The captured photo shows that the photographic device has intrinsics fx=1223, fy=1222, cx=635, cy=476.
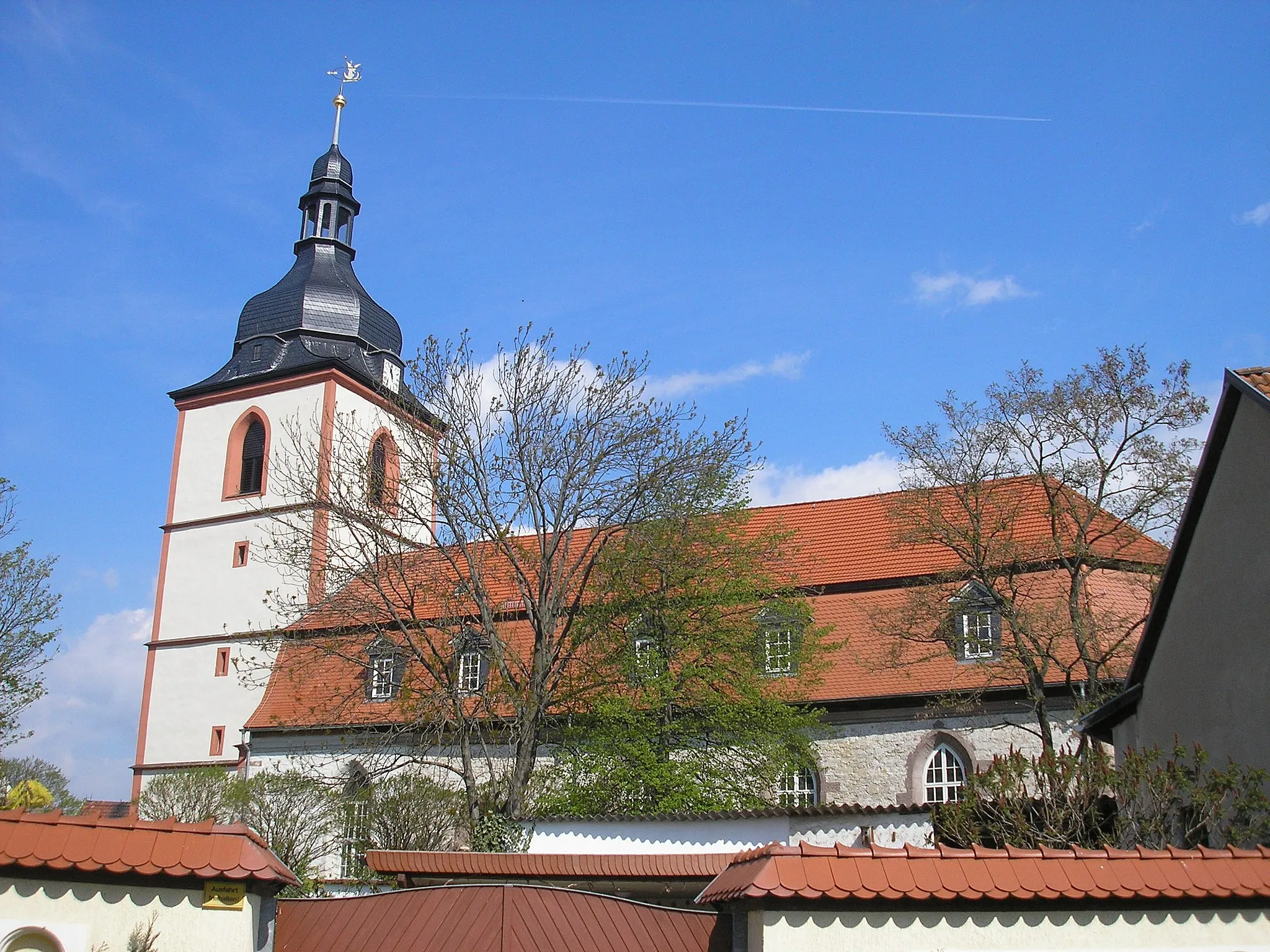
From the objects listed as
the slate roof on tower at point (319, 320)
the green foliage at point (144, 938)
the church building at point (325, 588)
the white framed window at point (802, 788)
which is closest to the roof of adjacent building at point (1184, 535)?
the church building at point (325, 588)

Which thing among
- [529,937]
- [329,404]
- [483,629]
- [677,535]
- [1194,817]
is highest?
[329,404]

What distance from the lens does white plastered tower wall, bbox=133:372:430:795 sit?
1201 inches

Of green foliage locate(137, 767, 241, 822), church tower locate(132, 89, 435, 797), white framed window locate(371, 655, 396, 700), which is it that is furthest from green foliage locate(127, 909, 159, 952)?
→ church tower locate(132, 89, 435, 797)

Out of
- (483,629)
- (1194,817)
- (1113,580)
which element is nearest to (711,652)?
(483,629)

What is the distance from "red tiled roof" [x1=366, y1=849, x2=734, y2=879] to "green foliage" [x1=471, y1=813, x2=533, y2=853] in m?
3.42

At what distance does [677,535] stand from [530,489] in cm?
278

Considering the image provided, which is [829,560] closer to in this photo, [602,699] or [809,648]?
[809,648]

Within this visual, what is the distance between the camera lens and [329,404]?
32531 mm

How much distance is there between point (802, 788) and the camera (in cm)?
2308

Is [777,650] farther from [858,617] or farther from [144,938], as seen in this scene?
[144,938]

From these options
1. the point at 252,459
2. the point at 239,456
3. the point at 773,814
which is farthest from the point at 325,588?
the point at 773,814

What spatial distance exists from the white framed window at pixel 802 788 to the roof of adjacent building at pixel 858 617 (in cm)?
143

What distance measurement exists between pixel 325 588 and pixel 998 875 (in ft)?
67.9

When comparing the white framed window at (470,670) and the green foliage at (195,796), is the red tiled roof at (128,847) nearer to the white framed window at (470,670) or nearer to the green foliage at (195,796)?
the green foliage at (195,796)
